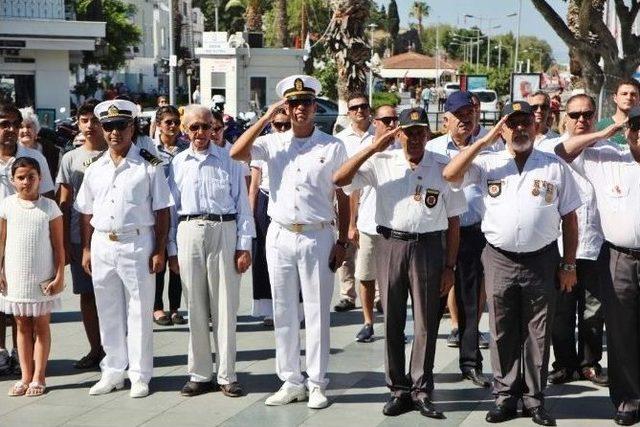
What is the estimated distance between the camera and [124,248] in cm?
702

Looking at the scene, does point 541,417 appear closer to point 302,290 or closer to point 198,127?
point 302,290

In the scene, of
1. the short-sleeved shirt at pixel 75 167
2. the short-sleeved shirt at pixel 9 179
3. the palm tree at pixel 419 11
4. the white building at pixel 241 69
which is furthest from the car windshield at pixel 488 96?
the palm tree at pixel 419 11

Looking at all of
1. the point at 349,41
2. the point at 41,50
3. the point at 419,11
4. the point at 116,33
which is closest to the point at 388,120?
the point at 349,41

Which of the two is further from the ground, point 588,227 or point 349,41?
point 349,41

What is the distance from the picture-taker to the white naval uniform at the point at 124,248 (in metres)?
6.99

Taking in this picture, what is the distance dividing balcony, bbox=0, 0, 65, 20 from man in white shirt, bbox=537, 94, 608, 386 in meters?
26.9

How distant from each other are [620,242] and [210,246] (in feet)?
9.04

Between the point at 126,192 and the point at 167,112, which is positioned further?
the point at 167,112

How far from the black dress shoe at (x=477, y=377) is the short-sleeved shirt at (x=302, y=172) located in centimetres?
167

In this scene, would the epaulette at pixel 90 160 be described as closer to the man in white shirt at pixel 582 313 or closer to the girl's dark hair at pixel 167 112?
the girl's dark hair at pixel 167 112

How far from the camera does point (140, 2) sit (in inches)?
3140

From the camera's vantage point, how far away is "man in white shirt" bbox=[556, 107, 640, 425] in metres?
6.28

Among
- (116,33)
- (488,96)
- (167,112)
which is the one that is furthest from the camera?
(116,33)

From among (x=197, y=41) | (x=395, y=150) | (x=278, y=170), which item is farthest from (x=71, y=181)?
(x=197, y=41)
